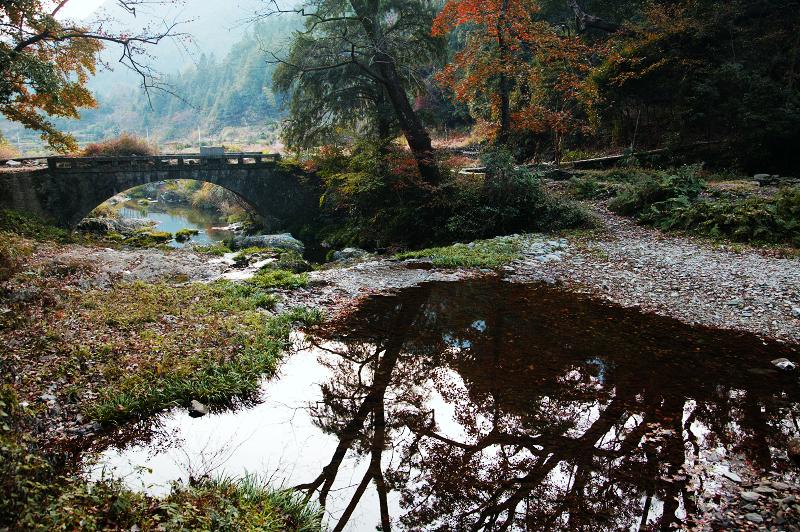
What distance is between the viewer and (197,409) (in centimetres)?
534

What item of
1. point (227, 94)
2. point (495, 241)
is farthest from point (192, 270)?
point (227, 94)

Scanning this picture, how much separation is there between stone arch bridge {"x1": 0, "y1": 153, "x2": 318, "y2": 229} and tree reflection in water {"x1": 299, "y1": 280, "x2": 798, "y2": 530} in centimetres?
1928

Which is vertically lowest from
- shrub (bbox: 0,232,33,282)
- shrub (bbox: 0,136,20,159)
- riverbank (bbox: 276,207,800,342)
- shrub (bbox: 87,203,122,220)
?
shrub (bbox: 87,203,122,220)

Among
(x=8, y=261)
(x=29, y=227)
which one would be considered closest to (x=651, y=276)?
(x=8, y=261)

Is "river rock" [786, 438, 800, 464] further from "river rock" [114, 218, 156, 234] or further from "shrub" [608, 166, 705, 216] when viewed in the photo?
"river rock" [114, 218, 156, 234]

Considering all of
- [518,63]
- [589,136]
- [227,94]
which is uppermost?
[227,94]

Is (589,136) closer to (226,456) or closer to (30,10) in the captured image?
(30,10)

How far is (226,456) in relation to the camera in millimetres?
4570

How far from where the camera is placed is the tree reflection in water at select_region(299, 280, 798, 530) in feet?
13.2

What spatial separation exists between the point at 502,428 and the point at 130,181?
2407 centimetres

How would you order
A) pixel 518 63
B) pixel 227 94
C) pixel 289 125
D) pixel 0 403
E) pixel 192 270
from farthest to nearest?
pixel 227 94 → pixel 289 125 → pixel 518 63 → pixel 192 270 → pixel 0 403

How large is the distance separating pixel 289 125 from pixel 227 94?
91146mm

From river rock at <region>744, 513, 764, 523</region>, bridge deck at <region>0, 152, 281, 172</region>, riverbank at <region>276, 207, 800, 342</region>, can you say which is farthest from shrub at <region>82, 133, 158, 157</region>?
river rock at <region>744, 513, 764, 523</region>

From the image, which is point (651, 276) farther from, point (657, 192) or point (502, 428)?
point (502, 428)
